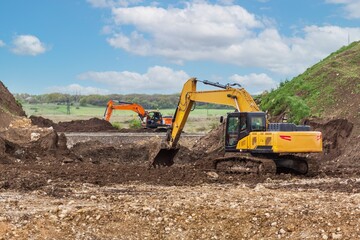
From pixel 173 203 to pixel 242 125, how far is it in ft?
25.0

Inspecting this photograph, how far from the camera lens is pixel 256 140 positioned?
1767cm

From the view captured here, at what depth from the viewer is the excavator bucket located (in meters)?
20.5

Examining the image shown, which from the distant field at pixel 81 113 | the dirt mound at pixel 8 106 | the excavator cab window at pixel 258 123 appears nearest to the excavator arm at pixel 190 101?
the excavator cab window at pixel 258 123

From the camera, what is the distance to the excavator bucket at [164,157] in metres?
20.5

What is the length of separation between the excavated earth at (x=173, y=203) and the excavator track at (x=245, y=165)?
0.31m

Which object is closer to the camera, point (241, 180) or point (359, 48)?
point (241, 180)

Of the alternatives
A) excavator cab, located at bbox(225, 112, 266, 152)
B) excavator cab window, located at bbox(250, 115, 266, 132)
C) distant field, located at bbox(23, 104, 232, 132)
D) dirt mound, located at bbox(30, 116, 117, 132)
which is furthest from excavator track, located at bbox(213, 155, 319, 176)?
distant field, located at bbox(23, 104, 232, 132)

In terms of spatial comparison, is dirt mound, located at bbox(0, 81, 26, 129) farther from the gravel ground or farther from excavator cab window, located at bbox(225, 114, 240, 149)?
the gravel ground

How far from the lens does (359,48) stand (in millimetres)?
36250

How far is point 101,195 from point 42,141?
13.6 m

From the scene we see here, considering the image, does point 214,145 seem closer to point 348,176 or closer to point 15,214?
point 348,176

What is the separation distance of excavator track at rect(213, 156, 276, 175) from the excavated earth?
1.01 ft

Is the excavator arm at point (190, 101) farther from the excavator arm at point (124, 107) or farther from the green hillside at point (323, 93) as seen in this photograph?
the excavator arm at point (124, 107)

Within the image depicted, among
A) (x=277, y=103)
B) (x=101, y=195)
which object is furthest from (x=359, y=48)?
(x=101, y=195)
